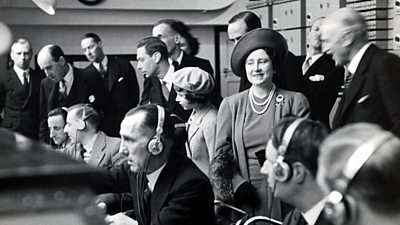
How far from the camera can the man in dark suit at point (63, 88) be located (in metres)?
1.39

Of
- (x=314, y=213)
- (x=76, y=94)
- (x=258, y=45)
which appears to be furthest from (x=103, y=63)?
(x=314, y=213)

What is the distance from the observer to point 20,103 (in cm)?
141

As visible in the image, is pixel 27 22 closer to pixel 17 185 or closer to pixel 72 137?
pixel 72 137

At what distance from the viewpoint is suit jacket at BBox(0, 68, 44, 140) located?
50.9 inches

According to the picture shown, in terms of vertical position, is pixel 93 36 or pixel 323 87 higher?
pixel 93 36

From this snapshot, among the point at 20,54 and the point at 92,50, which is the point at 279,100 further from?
the point at 20,54

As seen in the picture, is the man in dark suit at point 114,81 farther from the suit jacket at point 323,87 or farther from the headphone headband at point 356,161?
the headphone headband at point 356,161

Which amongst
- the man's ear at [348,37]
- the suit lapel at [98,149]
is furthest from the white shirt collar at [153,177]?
the man's ear at [348,37]

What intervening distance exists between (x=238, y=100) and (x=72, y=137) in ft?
1.44

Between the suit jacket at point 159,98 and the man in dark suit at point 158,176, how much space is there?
2cm

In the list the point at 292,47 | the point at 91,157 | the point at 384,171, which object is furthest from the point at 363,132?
the point at 91,157

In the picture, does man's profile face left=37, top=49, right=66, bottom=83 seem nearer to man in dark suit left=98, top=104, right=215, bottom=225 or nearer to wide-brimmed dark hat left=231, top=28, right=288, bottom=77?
man in dark suit left=98, top=104, right=215, bottom=225

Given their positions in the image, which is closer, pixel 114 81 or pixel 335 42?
pixel 335 42

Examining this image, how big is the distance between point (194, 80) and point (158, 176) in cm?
24
